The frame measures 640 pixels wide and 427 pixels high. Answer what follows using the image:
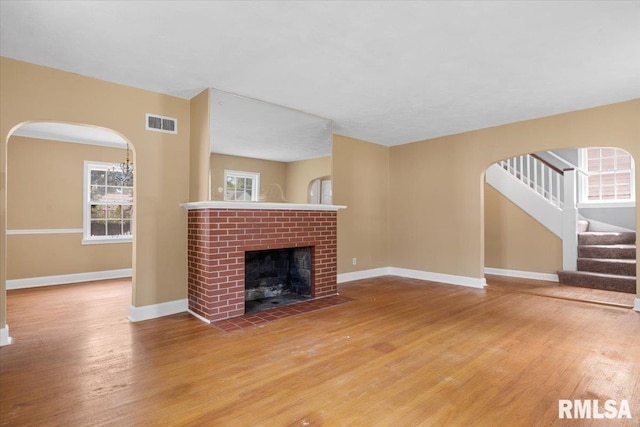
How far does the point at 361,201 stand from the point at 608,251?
13.5ft

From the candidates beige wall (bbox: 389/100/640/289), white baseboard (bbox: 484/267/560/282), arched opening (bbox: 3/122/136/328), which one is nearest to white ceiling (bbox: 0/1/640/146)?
beige wall (bbox: 389/100/640/289)

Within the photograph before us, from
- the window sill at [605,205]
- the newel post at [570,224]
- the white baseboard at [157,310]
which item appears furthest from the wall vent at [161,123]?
the window sill at [605,205]

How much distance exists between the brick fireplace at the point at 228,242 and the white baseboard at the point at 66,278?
313 centimetres

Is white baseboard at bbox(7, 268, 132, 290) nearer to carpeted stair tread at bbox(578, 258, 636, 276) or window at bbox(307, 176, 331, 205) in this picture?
window at bbox(307, 176, 331, 205)

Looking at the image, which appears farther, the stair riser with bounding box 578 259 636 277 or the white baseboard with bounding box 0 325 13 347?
the stair riser with bounding box 578 259 636 277

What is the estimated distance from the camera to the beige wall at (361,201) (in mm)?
5637

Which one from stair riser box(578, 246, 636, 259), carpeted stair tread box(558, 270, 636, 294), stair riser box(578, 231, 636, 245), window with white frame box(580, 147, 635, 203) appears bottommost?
carpeted stair tread box(558, 270, 636, 294)

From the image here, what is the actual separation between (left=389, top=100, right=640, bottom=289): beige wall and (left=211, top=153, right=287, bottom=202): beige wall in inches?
112

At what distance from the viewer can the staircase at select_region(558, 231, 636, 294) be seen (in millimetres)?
4891

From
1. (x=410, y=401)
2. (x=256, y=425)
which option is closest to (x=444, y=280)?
(x=410, y=401)

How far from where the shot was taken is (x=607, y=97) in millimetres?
3801

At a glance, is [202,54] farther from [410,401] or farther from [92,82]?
[410,401]

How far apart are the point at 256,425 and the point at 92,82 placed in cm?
355

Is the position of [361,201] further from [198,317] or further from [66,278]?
[66,278]
